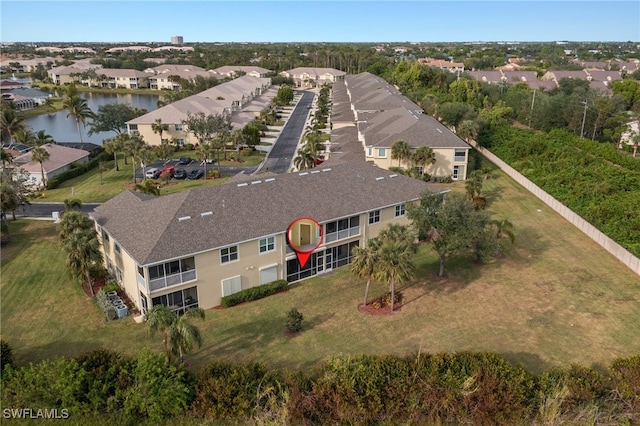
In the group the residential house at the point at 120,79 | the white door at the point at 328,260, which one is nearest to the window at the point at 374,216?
the white door at the point at 328,260

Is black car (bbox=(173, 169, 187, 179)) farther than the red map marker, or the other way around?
black car (bbox=(173, 169, 187, 179))

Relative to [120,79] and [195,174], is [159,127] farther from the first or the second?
[120,79]

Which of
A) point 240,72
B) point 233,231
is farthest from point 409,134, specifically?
point 240,72

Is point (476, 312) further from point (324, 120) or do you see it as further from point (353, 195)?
point (324, 120)

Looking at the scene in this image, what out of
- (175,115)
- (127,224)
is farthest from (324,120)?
(127,224)

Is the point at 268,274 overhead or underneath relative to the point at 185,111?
underneath

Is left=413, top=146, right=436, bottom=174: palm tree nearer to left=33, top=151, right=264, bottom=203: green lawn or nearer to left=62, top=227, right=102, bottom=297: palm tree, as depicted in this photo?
left=33, top=151, right=264, bottom=203: green lawn

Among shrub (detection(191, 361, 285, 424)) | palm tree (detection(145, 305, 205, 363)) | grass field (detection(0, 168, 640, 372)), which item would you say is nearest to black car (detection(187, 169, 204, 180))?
grass field (detection(0, 168, 640, 372))
